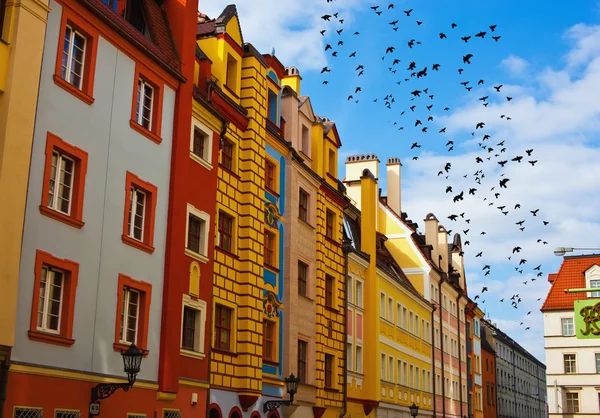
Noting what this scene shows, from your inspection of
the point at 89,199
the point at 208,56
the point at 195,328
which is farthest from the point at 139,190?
the point at 208,56

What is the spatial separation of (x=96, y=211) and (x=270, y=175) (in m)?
12.9

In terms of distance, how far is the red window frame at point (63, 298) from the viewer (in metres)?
18.5

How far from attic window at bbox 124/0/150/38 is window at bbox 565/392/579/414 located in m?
57.2

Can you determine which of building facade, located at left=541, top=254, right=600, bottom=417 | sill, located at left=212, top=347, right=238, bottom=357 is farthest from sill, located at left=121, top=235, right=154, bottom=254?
building facade, located at left=541, top=254, right=600, bottom=417

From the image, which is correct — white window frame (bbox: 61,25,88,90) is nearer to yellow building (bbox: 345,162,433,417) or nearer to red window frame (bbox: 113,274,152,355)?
red window frame (bbox: 113,274,152,355)

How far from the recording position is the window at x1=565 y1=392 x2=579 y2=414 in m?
70.9

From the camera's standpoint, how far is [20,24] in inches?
734

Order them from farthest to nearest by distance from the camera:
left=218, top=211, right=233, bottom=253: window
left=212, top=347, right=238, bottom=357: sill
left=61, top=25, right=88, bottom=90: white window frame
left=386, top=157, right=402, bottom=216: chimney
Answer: left=386, top=157, right=402, bottom=216: chimney → left=218, top=211, right=233, bottom=253: window → left=212, top=347, right=238, bottom=357: sill → left=61, top=25, right=88, bottom=90: white window frame

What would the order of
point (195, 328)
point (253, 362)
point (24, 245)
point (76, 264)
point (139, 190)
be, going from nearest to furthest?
point (24, 245)
point (76, 264)
point (139, 190)
point (195, 328)
point (253, 362)

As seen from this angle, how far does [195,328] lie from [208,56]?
929 centimetres

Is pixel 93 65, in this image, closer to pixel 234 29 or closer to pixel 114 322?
pixel 114 322

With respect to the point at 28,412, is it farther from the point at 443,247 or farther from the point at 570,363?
the point at 570,363

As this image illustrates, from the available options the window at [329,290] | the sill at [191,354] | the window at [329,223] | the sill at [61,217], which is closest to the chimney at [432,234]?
the window at [329,223]

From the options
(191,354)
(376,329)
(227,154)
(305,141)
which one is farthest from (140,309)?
(376,329)
